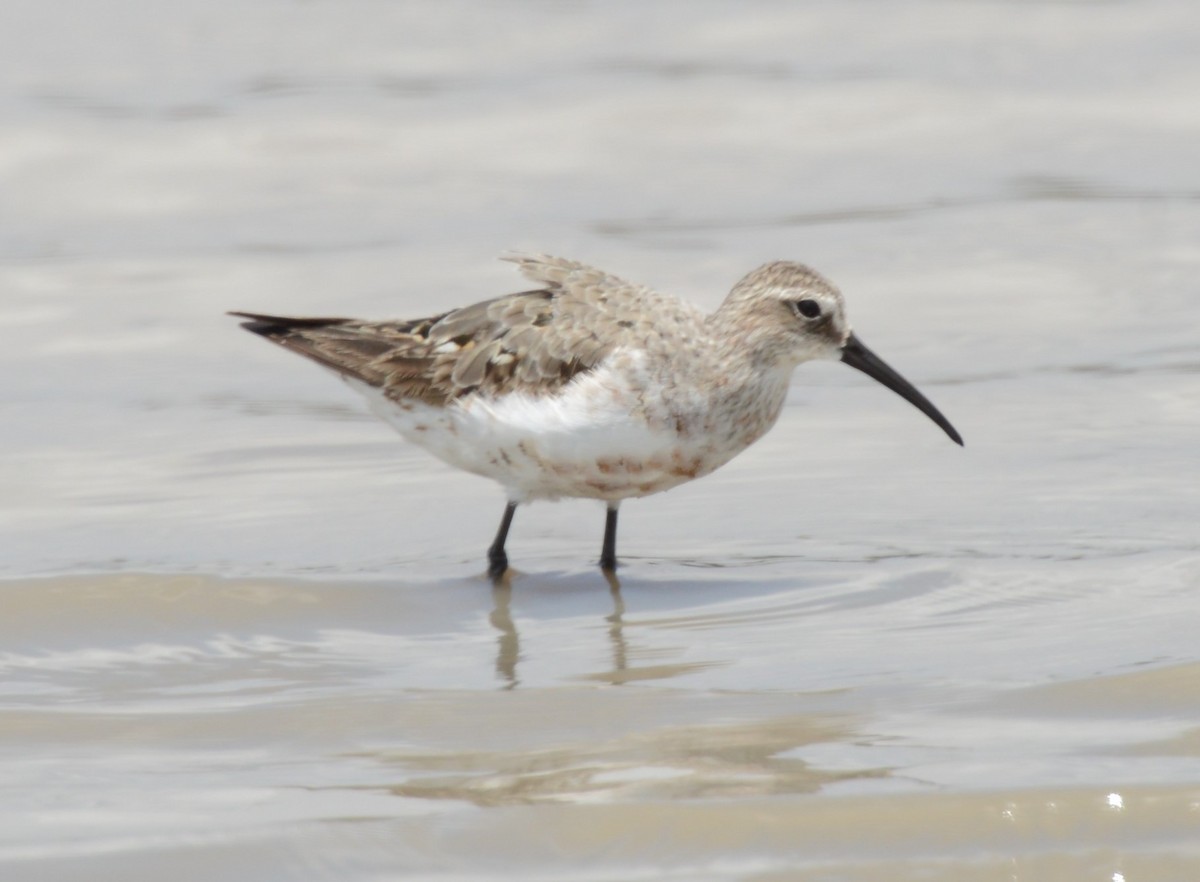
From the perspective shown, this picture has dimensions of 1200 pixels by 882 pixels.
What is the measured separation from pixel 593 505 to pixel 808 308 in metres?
1.90

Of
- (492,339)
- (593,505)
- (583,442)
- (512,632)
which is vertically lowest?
(512,632)

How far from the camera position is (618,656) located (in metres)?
7.72

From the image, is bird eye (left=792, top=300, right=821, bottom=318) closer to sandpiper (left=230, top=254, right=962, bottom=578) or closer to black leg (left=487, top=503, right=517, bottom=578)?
sandpiper (left=230, top=254, right=962, bottom=578)

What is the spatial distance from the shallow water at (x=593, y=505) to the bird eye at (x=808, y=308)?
1.03 meters

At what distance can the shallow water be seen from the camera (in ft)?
19.6

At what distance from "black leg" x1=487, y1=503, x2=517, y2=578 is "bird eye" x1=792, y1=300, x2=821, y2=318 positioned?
1504 millimetres

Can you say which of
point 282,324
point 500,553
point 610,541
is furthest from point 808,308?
point 282,324

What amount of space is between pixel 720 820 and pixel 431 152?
1033cm

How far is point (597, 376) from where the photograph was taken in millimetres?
8508

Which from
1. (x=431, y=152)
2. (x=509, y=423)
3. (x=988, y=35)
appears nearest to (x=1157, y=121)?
(x=988, y=35)

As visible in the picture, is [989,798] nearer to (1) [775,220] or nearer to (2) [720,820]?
(2) [720,820]

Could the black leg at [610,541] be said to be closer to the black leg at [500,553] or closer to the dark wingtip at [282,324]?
the black leg at [500,553]

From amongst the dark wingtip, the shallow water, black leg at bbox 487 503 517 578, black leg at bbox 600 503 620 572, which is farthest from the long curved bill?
the dark wingtip

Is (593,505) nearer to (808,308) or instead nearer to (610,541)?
(610,541)
